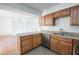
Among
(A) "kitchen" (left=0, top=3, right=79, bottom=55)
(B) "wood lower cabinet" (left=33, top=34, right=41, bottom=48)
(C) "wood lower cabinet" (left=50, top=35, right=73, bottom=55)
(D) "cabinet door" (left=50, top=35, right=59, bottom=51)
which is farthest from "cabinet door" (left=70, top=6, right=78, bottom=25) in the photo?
(B) "wood lower cabinet" (left=33, top=34, right=41, bottom=48)

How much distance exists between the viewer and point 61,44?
1560 mm

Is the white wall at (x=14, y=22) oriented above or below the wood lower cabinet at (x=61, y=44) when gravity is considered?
above

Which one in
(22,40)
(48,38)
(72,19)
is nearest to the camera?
(22,40)

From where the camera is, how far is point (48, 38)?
6.05ft

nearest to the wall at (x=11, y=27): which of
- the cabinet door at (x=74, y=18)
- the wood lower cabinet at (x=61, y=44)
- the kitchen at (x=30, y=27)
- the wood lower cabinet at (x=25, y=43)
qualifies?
the kitchen at (x=30, y=27)

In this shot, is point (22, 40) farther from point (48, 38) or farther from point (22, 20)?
point (48, 38)

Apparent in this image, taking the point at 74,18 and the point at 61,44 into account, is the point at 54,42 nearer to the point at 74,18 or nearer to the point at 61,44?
the point at 61,44

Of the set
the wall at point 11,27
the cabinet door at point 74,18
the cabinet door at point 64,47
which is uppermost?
the cabinet door at point 74,18

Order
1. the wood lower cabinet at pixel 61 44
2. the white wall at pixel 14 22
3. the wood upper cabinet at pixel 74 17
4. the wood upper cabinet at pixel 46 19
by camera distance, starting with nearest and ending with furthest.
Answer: the white wall at pixel 14 22
the wood lower cabinet at pixel 61 44
the wood upper cabinet at pixel 74 17
the wood upper cabinet at pixel 46 19

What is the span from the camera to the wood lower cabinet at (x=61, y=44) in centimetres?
131

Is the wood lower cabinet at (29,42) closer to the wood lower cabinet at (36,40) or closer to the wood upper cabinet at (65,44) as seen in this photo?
the wood lower cabinet at (36,40)

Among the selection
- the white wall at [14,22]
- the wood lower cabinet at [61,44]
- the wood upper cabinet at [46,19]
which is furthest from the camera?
the wood upper cabinet at [46,19]

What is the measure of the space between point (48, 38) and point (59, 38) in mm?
318
